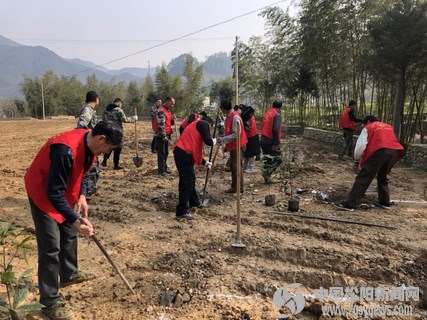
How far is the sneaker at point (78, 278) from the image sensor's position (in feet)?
10.7

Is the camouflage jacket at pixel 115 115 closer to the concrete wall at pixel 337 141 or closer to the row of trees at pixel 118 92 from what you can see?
the concrete wall at pixel 337 141

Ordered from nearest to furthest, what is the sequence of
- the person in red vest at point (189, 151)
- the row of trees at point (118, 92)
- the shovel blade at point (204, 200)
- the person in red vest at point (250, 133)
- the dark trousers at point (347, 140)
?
the person in red vest at point (189, 151) < the shovel blade at point (204, 200) < the person in red vest at point (250, 133) < the dark trousers at point (347, 140) < the row of trees at point (118, 92)

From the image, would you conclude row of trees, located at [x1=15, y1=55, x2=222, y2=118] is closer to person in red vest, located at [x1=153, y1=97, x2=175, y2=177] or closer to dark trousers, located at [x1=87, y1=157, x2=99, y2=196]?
person in red vest, located at [x1=153, y1=97, x2=175, y2=177]

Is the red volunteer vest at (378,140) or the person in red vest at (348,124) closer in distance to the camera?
the red volunteer vest at (378,140)

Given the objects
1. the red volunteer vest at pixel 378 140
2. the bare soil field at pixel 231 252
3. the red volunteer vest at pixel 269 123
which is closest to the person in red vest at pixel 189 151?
the bare soil field at pixel 231 252

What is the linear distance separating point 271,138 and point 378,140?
6.66 ft

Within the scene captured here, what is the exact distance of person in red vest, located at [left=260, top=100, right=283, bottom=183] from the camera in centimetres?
661

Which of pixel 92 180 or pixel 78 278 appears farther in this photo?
pixel 92 180

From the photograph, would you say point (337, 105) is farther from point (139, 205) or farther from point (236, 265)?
point (236, 265)

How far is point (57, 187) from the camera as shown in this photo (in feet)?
8.30

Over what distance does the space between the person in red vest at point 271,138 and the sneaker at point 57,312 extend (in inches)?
167

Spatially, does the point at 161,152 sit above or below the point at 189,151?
below

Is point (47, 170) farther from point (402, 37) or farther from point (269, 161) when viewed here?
point (402, 37)

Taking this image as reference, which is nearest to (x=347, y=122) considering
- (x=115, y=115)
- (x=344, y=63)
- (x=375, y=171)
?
(x=344, y=63)
